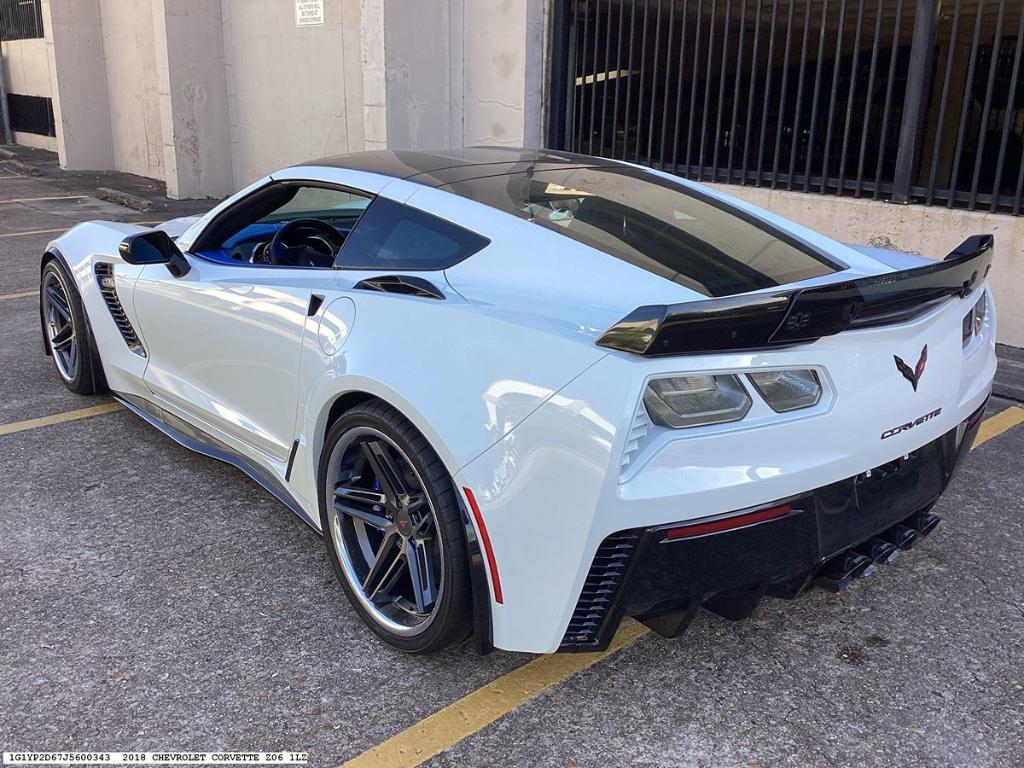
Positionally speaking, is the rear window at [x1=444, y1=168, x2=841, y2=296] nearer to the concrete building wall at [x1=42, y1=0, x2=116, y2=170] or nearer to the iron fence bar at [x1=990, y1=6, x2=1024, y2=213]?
the iron fence bar at [x1=990, y1=6, x2=1024, y2=213]

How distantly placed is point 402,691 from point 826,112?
238 inches

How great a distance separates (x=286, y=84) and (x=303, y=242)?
338 inches

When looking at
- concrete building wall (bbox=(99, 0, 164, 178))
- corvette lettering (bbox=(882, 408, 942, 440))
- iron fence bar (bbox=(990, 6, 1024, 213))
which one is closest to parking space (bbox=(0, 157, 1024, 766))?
corvette lettering (bbox=(882, 408, 942, 440))

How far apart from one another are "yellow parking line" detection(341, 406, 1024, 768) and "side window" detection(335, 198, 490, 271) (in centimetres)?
122

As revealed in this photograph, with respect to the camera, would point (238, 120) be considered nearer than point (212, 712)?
No

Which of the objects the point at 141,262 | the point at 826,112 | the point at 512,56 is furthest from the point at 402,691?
the point at 512,56

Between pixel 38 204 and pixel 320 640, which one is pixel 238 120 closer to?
pixel 38 204

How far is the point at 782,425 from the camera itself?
2.22 metres

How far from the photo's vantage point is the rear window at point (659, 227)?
267cm

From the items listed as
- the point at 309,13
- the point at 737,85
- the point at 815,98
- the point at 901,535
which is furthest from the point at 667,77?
the point at 901,535

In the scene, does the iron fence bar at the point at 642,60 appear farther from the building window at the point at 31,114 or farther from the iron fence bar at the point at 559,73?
the building window at the point at 31,114

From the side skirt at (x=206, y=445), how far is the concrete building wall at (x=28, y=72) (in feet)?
53.6

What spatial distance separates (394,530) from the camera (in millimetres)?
2754

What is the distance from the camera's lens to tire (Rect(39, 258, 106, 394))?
15.1 ft
